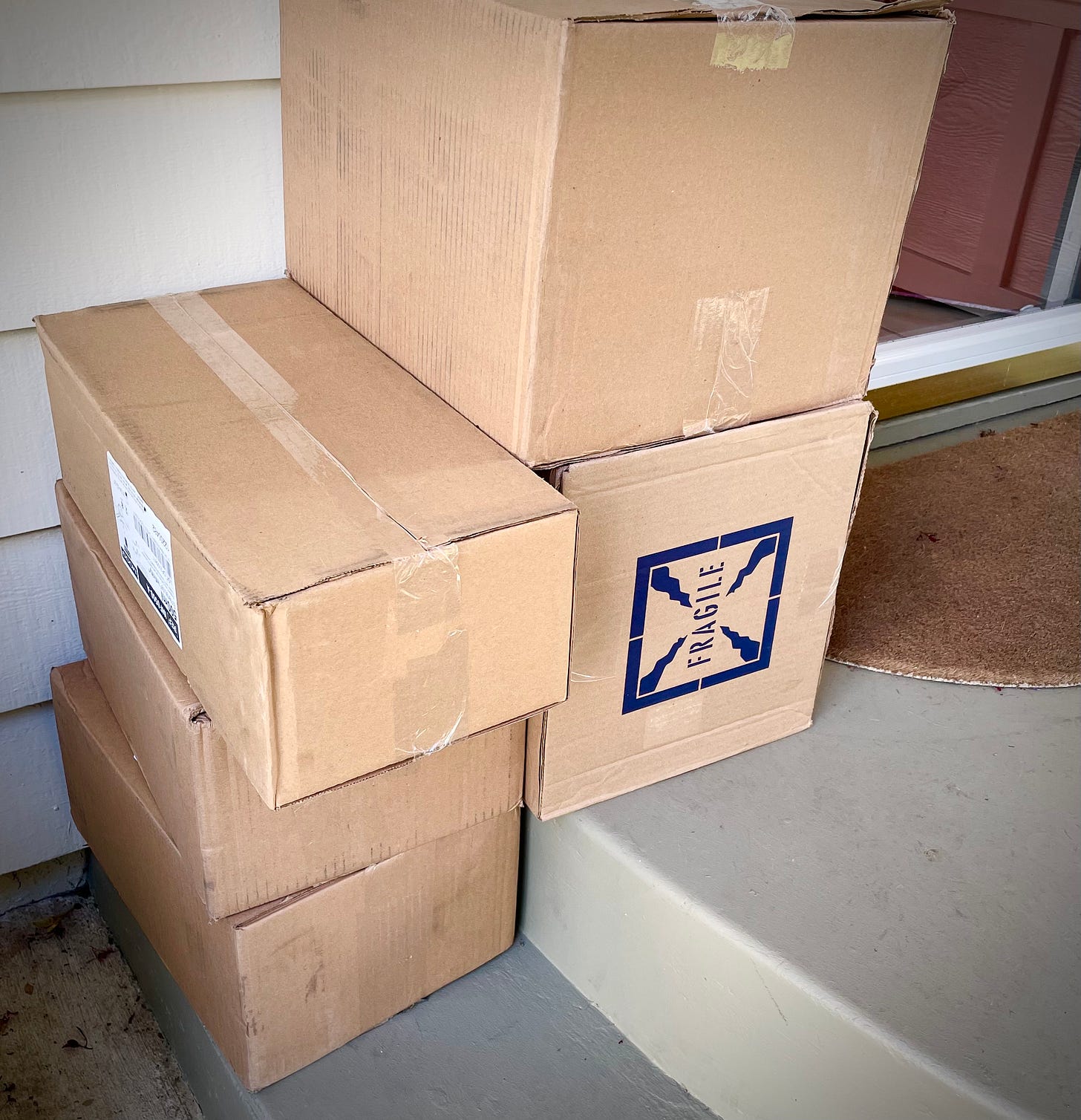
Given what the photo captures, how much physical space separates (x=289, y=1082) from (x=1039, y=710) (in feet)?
3.21

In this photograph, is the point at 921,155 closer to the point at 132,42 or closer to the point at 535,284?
the point at 535,284

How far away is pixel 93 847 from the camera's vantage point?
134 cm

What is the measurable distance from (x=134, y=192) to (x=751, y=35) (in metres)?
0.63

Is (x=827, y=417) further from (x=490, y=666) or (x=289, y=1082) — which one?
(x=289, y=1082)

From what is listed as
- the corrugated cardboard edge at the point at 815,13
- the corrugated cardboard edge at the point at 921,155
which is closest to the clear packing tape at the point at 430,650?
the corrugated cardboard edge at the point at 815,13

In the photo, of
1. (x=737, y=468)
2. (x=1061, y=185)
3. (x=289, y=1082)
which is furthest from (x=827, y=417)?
(x=1061, y=185)

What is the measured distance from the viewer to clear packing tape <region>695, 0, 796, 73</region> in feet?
2.58

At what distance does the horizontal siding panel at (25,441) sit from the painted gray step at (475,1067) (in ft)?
1.79

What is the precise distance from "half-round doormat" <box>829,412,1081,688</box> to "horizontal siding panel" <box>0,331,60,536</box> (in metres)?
0.97

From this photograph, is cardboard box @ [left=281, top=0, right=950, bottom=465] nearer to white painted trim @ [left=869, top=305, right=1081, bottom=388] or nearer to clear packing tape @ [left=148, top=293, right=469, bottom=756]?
clear packing tape @ [left=148, top=293, right=469, bottom=756]

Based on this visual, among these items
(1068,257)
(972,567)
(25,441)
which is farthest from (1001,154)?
(25,441)

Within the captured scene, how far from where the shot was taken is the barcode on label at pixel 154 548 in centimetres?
81

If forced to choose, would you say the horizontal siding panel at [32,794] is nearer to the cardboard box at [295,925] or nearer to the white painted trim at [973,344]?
the cardboard box at [295,925]

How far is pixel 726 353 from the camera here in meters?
0.94
